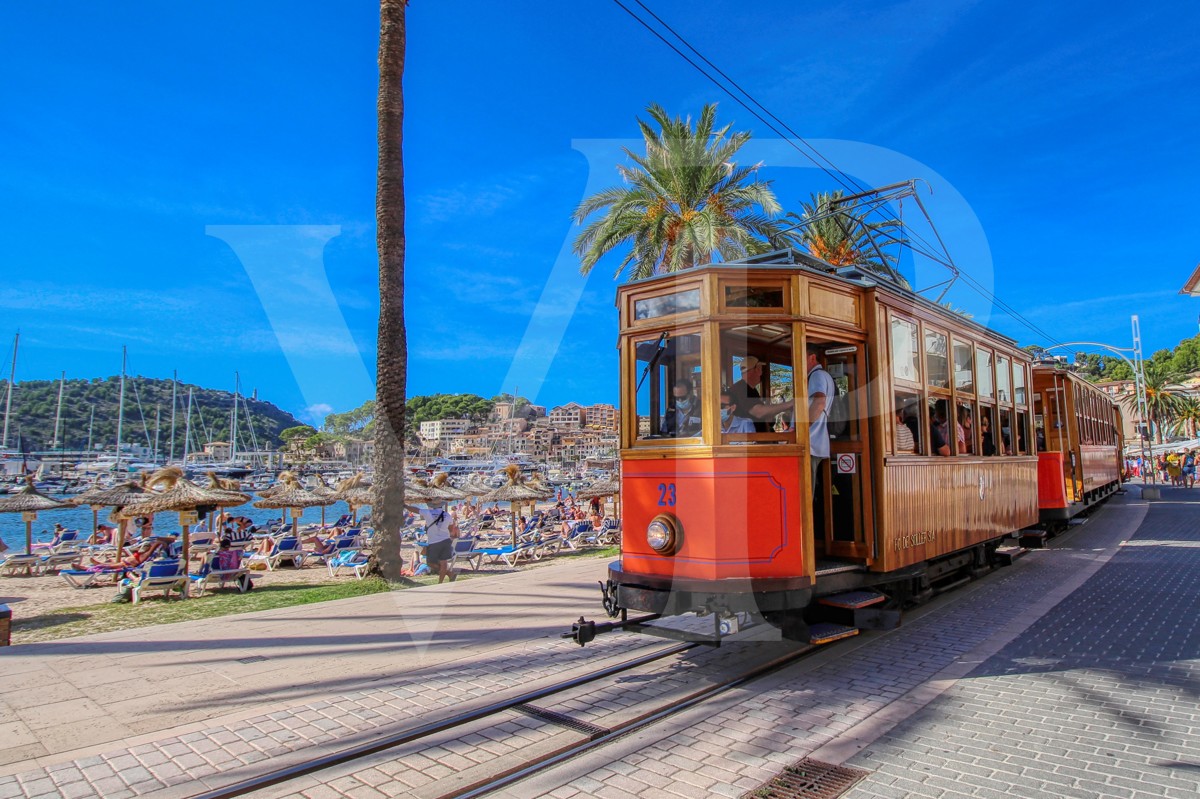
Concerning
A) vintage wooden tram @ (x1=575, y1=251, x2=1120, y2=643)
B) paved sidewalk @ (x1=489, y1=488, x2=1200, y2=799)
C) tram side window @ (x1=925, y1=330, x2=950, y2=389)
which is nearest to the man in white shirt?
vintage wooden tram @ (x1=575, y1=251, x2=1120, y2=643)

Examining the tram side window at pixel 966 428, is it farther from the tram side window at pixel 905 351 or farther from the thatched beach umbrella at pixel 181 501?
the thatched beach umbrella at pixel 181 501

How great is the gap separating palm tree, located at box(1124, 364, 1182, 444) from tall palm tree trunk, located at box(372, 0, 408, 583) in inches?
3128

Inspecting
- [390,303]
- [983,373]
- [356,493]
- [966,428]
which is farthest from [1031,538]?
[356,493]

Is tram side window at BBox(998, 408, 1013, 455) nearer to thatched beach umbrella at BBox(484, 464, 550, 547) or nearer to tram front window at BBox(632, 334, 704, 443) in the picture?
tram front window at BBox(632, 334, 704, 443)

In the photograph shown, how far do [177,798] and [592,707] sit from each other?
2.78 meters

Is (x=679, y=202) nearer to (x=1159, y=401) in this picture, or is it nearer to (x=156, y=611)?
(x=156, y=611)

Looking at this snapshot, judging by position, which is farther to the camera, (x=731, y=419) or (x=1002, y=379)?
(x=1002, y=379)

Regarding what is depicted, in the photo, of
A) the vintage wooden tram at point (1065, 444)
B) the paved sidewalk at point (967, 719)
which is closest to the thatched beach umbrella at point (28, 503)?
the paved sidewalk at point (967, 719)

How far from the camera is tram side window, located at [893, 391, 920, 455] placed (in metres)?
7.05

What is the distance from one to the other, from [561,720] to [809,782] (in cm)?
184

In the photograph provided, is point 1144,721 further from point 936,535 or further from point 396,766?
point 396,766

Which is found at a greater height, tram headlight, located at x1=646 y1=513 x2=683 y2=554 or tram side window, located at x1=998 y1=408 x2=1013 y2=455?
tram side window, located at x1=998 y1=408 x2=1013 y2=455

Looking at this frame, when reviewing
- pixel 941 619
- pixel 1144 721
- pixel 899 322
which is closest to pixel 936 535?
pixel 941 619

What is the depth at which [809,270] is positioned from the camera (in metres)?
6.33
